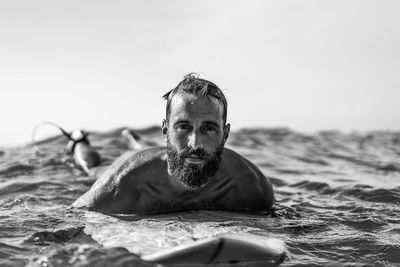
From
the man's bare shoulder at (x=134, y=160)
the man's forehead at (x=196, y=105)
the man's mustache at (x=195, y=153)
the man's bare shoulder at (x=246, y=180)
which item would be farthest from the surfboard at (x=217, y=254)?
the man's bare shoulder at (x=134, y=160)

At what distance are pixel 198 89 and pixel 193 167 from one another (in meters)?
0.79

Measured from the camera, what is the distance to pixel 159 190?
5.96 metres

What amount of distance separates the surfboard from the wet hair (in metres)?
1.81

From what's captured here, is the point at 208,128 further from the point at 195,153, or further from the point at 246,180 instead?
the point at 246,180

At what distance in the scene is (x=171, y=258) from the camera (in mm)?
3922

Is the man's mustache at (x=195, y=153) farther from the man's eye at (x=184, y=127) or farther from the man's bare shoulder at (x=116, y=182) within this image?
the man's bare shoulder at (x=116, y=182)

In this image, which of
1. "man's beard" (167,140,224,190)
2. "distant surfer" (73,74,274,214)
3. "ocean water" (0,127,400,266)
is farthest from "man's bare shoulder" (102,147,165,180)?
"ocean water" (0,127,400,266)

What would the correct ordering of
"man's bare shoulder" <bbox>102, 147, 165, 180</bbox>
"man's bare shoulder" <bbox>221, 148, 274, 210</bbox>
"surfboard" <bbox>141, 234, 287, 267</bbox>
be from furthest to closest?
"man's bare shoulder" <bbox>221, 148, 274, 210</bbox> → "man's bare shoulder" <bbox>102, 147, 165, 180</bbox> → "surfboard" <bbox>141, 234, 287, 267</bbox>

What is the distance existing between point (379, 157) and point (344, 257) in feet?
37.6

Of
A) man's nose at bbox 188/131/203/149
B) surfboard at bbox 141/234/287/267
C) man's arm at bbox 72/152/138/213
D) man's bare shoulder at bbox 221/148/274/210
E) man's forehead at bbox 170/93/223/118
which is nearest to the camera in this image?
surfboard at bbox 141/234/287/267

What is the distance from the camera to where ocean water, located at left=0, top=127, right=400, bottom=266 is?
4.59 m

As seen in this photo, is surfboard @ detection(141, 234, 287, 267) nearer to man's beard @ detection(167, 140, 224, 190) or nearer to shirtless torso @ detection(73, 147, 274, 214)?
man's beard @ detection(167, 140, 224, 190)

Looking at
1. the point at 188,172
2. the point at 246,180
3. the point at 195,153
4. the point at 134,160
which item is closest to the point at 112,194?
the point at 134,160

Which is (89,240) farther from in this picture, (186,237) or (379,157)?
(379,157)
